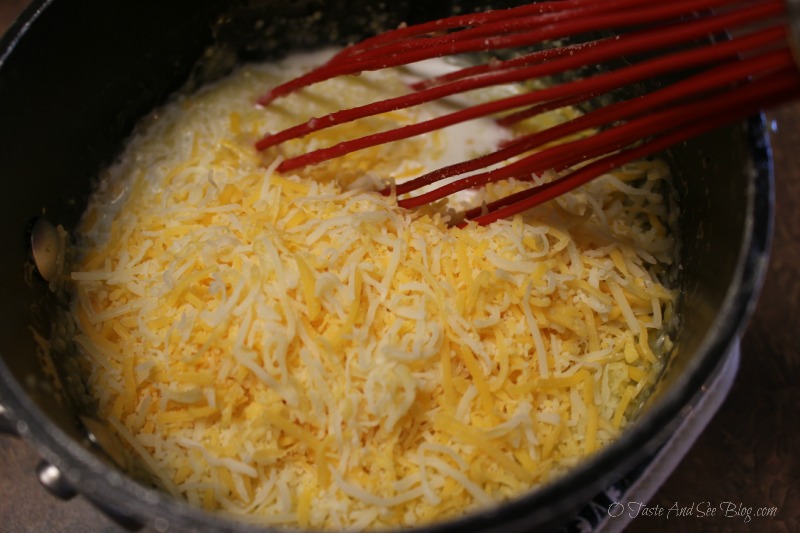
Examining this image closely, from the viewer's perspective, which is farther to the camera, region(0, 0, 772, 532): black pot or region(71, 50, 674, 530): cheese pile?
region(71, 50, 674, 530): cheese pile

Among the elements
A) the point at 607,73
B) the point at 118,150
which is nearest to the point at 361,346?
the point at 607,73

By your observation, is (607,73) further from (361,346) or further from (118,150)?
(118,150)

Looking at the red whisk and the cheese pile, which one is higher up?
the red whisk

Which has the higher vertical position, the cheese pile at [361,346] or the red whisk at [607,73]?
the red whisk at [607,73]

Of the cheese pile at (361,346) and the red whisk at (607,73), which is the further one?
the cheese pile at (361,346)
